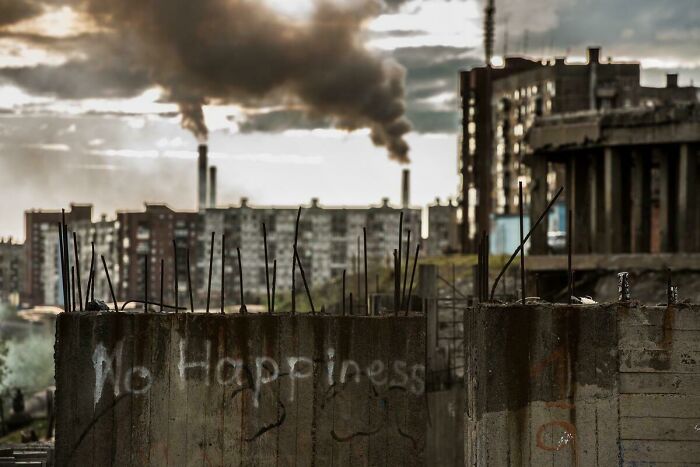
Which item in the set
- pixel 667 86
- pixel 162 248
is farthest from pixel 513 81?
pixel 162 248

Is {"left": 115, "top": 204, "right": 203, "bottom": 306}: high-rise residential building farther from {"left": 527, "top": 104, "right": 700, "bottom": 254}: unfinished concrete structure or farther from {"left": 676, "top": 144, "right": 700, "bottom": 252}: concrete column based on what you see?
{"left": 676, "top": 144, "right": 700, "bottom": 252}: concrete column

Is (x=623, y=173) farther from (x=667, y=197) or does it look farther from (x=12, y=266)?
(x=12, y=266)

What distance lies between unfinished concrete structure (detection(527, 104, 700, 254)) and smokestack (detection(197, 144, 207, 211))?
83.6 meters

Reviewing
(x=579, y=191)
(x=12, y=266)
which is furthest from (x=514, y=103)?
(x=12, y=266)

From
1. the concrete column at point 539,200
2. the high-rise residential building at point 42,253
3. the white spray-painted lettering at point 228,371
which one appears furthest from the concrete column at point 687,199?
the high-rise residential building at point 42,253

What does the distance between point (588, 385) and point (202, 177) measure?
11916 cm

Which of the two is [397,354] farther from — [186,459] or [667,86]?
[667,86]

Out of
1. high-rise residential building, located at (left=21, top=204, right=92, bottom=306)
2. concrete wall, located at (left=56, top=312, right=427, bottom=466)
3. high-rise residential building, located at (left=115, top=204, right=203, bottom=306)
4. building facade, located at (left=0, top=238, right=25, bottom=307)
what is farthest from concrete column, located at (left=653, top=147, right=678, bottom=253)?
building facade, located at (left=0, top=238, right=25, bottom=307)

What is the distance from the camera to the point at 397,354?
44.9 ft

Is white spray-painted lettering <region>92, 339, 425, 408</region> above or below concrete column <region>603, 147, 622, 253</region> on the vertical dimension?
below

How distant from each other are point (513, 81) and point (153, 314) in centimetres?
8638

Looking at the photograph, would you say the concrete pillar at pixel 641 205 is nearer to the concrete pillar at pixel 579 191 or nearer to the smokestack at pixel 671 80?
the concrete pillar at pixel 579 191

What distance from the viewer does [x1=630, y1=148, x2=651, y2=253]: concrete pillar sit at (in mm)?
38719

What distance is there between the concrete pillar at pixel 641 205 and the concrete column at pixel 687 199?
1.43m
